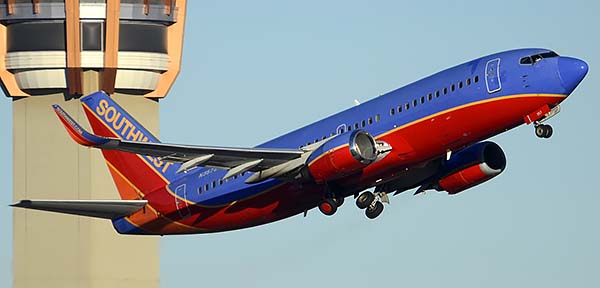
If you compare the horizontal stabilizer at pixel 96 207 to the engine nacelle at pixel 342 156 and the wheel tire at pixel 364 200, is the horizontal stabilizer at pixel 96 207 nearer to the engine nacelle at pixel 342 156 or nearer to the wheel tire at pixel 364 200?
the wheel tire at pixel 364 200

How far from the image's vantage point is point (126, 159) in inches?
4023

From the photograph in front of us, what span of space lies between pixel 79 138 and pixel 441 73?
16.2m

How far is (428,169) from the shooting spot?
9394 centimetres

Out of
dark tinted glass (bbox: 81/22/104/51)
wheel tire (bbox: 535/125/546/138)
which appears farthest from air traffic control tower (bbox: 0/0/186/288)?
wheel tire (bbox: 535/125/546/138)

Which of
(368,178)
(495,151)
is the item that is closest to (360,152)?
(368,178)

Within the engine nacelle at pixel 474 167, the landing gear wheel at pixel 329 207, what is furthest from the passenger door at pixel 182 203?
the engine nacelle at pixel 474 167

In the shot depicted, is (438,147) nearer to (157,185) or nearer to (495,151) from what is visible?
(495,151)

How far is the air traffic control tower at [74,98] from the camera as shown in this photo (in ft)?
443

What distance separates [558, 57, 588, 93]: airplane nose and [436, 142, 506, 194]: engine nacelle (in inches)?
381

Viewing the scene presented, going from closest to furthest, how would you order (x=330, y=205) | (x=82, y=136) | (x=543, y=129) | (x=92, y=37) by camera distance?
(x=543, y=129), (x=82, y=136), (x=330, y=205), (x=92, y=37)

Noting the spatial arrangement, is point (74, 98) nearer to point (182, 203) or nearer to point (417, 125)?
point (182, 203)

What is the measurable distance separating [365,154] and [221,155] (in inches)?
273

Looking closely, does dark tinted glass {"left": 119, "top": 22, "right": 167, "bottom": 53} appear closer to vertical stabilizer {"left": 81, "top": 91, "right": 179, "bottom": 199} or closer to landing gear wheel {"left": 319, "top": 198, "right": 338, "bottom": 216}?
vertical stabilizer {"left": 81, "top": 91, "right": 179, "bottom": 199}

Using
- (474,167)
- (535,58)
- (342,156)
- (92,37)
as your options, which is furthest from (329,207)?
(92,37)
